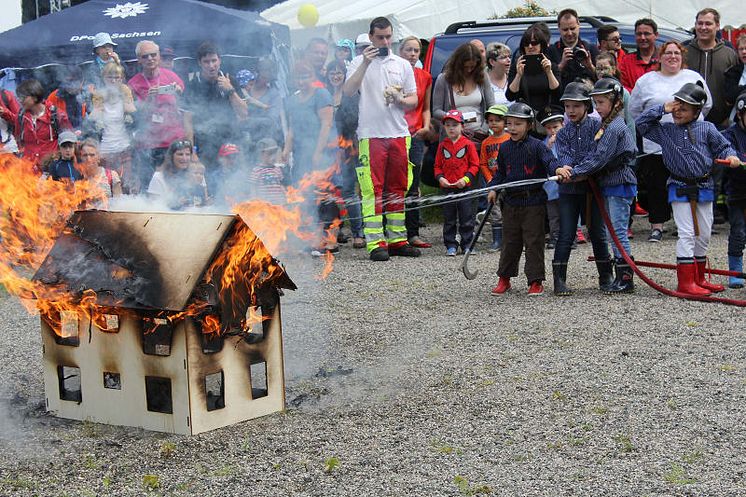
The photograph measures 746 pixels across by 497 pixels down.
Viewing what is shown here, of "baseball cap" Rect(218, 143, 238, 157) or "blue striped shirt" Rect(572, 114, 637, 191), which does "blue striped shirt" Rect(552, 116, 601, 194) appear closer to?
"blue striped shirt" Rect(572, 114, 637, 191)

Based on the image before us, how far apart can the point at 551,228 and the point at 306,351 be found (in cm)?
449

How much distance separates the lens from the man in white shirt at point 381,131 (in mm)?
10734

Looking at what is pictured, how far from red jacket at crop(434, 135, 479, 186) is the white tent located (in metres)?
7.25

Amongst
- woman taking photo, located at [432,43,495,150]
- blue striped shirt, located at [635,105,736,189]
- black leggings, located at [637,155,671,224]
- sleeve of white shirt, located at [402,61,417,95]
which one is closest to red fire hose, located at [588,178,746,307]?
blue striped shirt, located at [635,105,736,189]

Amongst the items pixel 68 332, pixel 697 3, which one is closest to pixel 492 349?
pixel 68 332

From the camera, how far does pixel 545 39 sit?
10758 mm

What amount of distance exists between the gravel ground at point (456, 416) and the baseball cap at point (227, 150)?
1749 millimetres

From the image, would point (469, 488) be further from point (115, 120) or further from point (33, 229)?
point (115, 120)

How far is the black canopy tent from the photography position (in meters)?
10.9

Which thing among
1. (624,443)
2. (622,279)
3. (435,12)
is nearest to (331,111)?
(622,279)

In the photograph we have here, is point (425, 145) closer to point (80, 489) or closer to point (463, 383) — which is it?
point (463, 383)

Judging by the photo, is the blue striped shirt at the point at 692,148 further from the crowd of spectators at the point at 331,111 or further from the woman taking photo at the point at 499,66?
the woman taking photo at the point at 499,66

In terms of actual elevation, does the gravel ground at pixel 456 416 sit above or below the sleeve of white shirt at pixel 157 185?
below

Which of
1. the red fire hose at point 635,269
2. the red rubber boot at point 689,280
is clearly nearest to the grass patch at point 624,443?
the red fire hose at point 635,269
